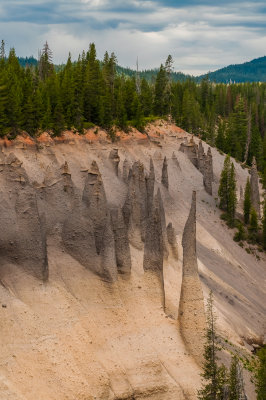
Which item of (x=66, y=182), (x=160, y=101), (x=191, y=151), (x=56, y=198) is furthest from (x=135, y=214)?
(x=160, y=101)

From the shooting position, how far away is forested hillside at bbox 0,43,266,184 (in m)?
51.8

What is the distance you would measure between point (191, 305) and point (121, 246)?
6021 millimetres

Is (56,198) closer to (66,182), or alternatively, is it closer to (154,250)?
(66,182)

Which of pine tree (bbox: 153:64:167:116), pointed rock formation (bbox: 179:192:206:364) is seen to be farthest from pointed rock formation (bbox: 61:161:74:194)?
pine tree (bbox: 153:64:167:116)

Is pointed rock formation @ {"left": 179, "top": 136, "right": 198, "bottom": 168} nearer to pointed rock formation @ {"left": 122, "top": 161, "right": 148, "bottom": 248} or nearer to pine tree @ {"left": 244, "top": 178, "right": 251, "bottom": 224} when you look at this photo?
pine tree @ {"left": 244, "top": 178, "right": 251, "bottom": 224}

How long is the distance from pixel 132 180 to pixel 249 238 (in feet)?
93.6

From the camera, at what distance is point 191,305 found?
31719 mm

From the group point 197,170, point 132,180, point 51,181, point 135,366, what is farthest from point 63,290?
point 197,170

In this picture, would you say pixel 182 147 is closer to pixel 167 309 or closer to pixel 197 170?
pixel 197 170

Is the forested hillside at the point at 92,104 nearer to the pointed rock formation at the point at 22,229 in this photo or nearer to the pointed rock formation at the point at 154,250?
the pointed rock formation at the point at 22,229

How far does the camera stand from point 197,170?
7581 centimetres

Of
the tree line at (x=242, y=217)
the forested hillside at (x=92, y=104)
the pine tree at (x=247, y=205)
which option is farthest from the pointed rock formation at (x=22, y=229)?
the pine tree at (x=247, y=205)

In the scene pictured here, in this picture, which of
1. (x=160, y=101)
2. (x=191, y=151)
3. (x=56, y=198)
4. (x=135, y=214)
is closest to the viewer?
(x=56, y=198)

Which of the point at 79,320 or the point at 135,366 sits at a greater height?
the point at 79,320
